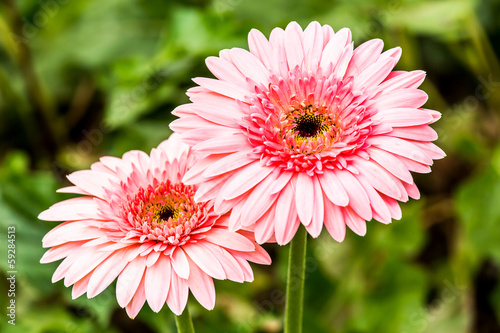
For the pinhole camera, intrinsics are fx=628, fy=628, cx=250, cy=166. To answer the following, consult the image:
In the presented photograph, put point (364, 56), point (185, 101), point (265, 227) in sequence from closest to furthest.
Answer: point (265, 227) < point (364, 56) < point (185, 101)

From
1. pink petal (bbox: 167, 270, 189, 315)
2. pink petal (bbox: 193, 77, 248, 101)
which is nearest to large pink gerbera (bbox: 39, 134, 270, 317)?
pink petal (bbox: 167, 270, 189, 315)

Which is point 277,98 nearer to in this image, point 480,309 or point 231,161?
point 231,161

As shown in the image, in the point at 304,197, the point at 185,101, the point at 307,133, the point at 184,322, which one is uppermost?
the point at 185,101

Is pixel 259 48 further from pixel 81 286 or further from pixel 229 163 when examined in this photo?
pixel 81 286

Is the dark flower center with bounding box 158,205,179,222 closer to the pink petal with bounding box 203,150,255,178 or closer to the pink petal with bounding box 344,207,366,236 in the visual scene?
the pink petal with bounding box 203,150,255,178

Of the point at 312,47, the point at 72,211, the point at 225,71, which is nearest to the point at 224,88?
the point at 225,71

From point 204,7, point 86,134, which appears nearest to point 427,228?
point 204,7
